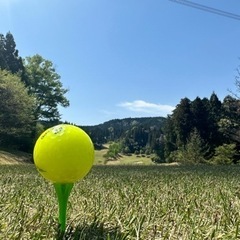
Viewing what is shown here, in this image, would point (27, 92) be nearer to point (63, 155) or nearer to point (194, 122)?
point (194, 122)

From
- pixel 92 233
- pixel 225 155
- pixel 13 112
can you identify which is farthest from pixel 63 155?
pixel 13 112

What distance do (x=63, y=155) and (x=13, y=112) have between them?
3999cm

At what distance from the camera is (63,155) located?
178 cm

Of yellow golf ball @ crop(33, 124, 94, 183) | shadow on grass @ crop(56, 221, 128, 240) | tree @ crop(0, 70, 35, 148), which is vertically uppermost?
tree @ crop(0, 70, 35, 148)

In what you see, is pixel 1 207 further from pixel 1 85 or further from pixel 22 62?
pixel 22 62

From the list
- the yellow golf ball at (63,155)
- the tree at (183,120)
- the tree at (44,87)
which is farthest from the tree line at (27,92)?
the yellow golf ball at (63,155)

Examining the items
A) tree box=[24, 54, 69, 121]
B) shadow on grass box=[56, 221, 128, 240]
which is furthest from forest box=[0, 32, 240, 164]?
shadow on grass box=[56, 221, 128, 240]

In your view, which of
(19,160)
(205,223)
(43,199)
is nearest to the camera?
(205,223)

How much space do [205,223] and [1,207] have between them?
137 cm

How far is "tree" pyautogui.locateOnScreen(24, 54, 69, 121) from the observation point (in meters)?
54.9

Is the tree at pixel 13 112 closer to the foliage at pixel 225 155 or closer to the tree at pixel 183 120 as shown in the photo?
the foliage at pixel 225 155

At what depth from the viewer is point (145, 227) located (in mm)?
1759

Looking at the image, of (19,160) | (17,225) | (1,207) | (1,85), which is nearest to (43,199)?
(1,207)

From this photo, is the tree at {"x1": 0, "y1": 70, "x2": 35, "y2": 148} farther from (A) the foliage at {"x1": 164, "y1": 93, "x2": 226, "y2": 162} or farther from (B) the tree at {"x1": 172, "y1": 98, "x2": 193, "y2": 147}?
(B) the tree at {"x1": 172, "y1": 98, "x2": 193, "y2": 147}
